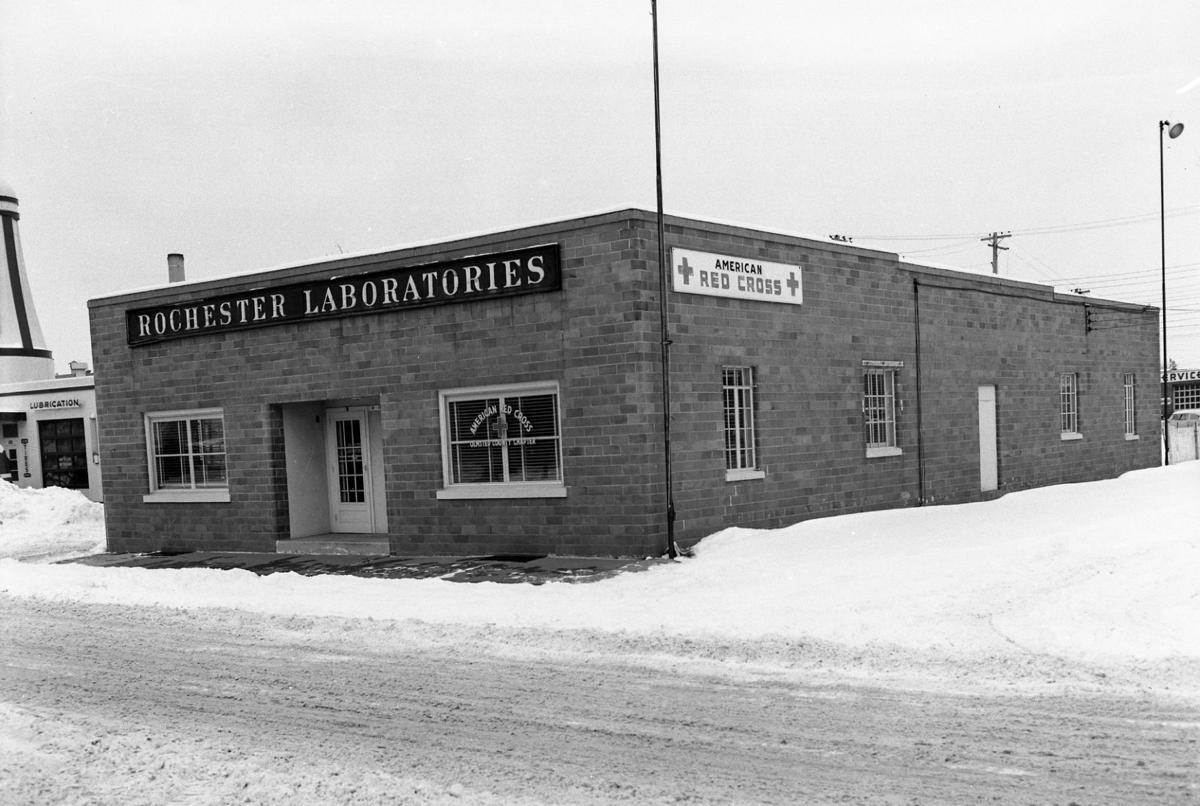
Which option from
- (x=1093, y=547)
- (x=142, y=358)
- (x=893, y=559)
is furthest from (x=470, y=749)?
(x=142, y=358)

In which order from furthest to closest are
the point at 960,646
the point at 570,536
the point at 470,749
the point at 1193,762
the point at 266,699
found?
the point at 570,536, the point at 960,646, the point at 266,699, the point at 470,749, the point at 1193,762

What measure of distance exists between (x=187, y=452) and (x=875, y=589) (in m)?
12.4

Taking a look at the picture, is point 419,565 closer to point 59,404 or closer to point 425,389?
point 425,389

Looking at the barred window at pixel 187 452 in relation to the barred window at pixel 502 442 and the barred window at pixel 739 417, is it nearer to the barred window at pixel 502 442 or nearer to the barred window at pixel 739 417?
the barred window at pixel 502 442

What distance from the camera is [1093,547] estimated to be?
34.4 ft

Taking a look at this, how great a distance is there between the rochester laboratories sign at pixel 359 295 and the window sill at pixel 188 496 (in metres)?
2.68

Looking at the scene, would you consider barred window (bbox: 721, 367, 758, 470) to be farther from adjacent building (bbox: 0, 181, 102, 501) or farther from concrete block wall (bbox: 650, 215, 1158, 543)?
adjacent building (bbox: 0, 181, 102, 501)

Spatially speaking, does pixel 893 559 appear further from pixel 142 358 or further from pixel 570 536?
pixel 142 358

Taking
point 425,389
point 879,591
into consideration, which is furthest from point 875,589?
point 425,389

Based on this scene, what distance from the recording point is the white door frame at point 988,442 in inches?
749

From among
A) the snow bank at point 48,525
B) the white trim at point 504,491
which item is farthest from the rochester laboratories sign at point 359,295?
the snow bank at point 48,525

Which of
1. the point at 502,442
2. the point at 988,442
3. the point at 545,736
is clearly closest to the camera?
the point at 545,736

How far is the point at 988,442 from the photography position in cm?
1923

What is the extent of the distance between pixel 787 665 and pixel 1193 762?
9.39ft
